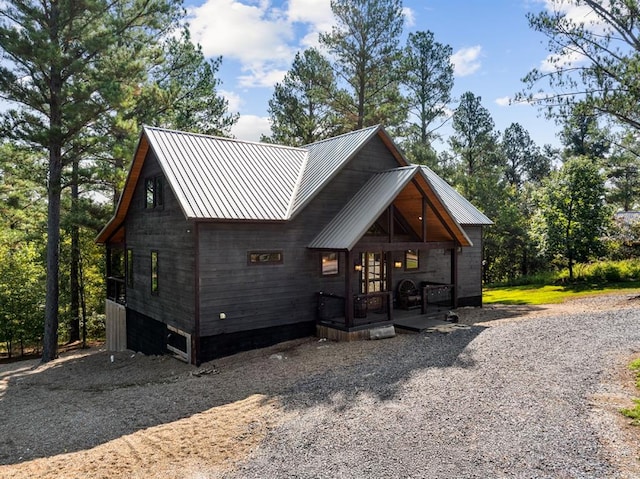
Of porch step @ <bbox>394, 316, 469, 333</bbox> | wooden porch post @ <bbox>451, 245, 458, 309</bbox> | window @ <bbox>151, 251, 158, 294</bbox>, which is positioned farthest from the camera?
wooden porch post @ <bbox>451, 245, 458, 309</bbox>

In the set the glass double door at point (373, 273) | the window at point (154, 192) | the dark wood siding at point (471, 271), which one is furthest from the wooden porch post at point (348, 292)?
the dark wood siding at point (471, 271)

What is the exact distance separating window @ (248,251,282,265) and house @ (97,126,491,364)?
29mm

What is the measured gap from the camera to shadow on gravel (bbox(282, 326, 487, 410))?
8.14 m

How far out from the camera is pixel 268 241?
12844 millimetres

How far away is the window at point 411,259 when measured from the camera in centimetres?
1652

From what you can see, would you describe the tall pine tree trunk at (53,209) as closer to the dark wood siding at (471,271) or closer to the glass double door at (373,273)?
the glass double door at (373,273)

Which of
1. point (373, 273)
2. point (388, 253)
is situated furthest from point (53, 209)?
point (388, 253)

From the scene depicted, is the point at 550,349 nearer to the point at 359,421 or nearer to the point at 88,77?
the point at 359,421

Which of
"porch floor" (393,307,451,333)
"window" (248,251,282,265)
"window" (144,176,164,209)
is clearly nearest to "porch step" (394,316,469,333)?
"porch floor" (393,307,451,333)

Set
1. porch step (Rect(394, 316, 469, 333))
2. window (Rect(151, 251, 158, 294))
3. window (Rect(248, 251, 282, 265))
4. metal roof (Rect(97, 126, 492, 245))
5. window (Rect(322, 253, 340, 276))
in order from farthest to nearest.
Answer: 1. window (Rect(151, 251, 158, 294))
2. window (Rect(322, 253, 340, 276))
3. porch step (Rect(394, 316, 469, 333))
4. window (Rect(248, 251, 282, 265))
5. metal roof (Rect(97, 126, 492, 245))

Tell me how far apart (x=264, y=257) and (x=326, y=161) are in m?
4.60

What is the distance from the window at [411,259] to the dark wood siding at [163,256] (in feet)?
26.6

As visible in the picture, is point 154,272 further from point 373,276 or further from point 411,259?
point 411,259

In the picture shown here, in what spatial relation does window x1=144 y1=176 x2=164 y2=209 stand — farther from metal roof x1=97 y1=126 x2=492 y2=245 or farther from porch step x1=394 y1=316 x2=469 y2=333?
porch step x1=394 y1=316 x2=469 y2=333
